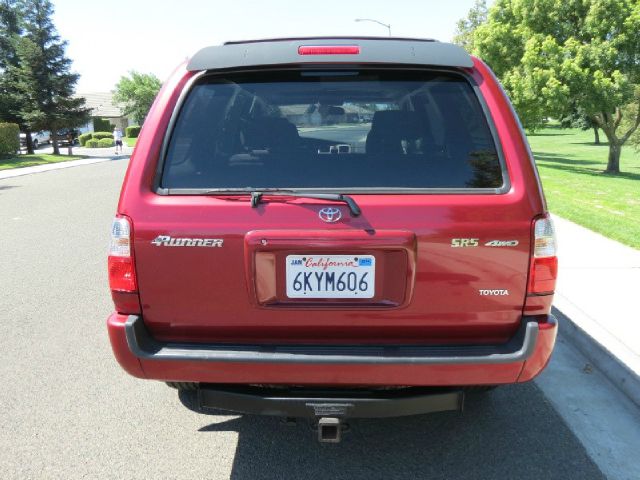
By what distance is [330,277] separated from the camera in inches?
95.0

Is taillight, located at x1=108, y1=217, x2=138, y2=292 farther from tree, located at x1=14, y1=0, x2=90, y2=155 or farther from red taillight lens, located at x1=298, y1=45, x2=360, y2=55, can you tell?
tree, located at x1=14, y1=0, x2=90, y2=155

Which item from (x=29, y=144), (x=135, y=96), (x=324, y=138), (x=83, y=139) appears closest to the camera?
(x=324, y=138)

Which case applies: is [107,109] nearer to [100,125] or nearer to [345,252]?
[100,125]

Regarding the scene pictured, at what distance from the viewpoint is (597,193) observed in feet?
46.2

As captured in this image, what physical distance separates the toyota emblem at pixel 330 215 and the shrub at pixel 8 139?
32.7 metres

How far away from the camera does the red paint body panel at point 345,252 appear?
2375 millimetres

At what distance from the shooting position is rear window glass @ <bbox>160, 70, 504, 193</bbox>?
8.23 ft

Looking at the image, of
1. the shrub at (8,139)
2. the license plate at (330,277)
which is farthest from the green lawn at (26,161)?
the license plate at (330,277)

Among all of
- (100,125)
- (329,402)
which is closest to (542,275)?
(329,402)

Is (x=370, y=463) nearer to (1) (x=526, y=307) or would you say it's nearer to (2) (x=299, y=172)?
(1) (x=526, y=307)

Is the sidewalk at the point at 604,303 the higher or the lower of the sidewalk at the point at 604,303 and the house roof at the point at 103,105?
the lower

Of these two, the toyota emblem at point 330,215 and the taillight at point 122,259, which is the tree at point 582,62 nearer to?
the toyota emblem at point 330,215

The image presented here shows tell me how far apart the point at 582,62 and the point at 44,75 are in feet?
104

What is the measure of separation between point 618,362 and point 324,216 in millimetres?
2637
